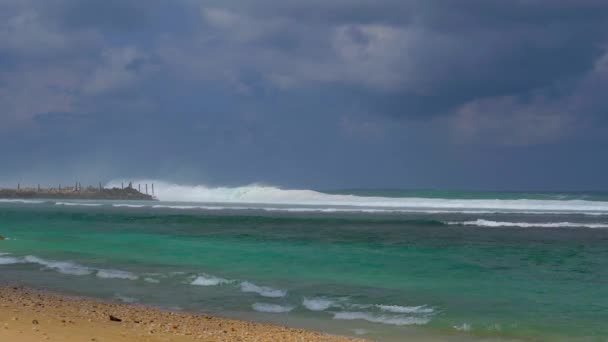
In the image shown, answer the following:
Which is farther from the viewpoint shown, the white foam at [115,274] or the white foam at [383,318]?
the white foam at [115,274]

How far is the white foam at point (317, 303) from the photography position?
1318 cm

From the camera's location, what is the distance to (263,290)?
1532cm

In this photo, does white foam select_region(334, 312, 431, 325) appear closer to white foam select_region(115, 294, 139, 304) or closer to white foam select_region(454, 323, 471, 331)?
white foam select_region(454, 323, 471, 331)

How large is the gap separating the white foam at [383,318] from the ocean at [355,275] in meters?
0.02

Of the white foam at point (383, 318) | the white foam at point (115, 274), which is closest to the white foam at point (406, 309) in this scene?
the white foam at point (383, 318)

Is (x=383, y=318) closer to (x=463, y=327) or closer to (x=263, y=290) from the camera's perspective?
(x=463, y=327)

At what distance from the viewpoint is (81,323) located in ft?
34.7

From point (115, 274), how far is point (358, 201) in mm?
62574

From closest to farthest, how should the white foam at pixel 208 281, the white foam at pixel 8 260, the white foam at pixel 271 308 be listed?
the white foam at pixel 271 308
the white foam at pixel 208 281
the white foam at pixel 8 260

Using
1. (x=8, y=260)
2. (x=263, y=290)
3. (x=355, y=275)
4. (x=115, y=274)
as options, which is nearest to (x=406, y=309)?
(x=263, y=290)

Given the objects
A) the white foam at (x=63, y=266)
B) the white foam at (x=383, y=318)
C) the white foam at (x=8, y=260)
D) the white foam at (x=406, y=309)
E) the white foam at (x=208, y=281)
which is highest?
the white foam at (x=8, y=260)

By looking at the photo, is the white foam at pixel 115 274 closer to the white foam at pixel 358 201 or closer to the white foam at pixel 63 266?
the white foam at pixel 63 266

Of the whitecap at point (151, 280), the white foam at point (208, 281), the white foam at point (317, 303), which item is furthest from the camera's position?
the whitecap at point (151, 280)

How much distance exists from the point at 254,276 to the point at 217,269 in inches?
71.9
